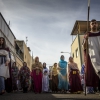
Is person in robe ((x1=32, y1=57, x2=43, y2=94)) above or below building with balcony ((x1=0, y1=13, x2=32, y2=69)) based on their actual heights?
below

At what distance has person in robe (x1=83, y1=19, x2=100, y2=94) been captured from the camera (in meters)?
5.27

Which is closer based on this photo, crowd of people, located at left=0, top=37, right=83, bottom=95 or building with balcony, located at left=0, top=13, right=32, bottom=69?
crowd of people, located at left=0, top=37, right=83, bottom=95

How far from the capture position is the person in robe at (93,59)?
207 inches

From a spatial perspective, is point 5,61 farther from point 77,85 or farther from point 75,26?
point 75,26

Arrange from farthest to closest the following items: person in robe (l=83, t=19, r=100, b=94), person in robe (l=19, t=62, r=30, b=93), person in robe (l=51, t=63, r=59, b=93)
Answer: person in robe (l=51, t=63, r=59, b=93), person in robe (l=19, t=62, r=30, b=93), person in robe (l=83, t=19, r=100, b=94)

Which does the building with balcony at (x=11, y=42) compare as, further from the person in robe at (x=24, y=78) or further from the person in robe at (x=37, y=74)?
the person in robe at (x=37, y=74)

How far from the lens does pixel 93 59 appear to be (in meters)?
5.32

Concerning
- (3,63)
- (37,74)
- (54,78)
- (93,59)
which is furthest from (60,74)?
(93,59)

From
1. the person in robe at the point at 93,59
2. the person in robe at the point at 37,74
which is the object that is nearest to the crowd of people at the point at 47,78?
the person in robe at the point at 37,74

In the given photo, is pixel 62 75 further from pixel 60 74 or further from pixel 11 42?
pixel 11 42

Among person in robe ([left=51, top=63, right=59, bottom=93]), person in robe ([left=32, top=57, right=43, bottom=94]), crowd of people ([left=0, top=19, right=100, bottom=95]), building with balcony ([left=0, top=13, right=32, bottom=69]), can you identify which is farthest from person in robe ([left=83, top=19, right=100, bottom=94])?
building with balcony ([left=0, top=13, right=32, bottom=69])

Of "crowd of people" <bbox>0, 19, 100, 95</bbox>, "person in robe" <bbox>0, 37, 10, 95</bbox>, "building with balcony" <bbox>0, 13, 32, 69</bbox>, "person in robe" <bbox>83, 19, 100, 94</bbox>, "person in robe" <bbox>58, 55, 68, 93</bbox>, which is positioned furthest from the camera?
"building with balcony" <bbox>0, 13, 32, 69</bbox>

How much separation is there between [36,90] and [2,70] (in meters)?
3.14

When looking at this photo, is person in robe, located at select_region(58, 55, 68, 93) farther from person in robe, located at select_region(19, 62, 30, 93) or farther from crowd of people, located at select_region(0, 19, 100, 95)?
person in robe, located at select_region(19, 62, 30, 93)
